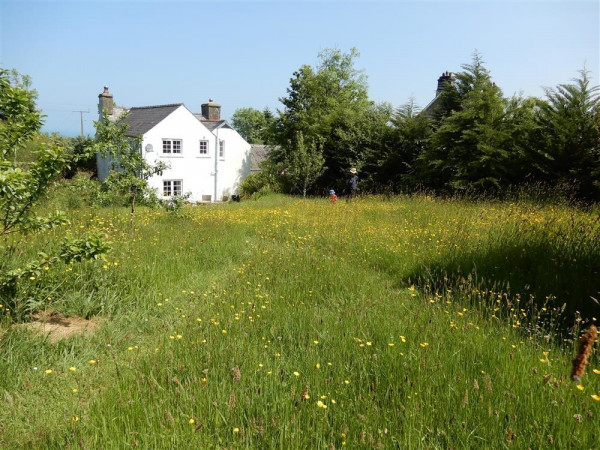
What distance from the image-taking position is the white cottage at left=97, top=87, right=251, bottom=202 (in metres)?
32.7

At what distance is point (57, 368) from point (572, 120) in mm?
14418

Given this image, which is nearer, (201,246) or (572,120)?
(201,246)

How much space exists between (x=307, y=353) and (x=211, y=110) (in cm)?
4011

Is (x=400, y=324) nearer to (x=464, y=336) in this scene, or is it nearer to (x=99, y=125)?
(x=464, y=336)

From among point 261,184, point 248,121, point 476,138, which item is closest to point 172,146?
point 261,184

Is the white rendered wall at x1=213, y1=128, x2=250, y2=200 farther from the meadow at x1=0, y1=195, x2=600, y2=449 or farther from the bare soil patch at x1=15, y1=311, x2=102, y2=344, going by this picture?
the bare soil patch at x1=15, y1=311, x2=102, y2=344

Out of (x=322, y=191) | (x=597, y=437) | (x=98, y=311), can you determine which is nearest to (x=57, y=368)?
(x=98, y=311)

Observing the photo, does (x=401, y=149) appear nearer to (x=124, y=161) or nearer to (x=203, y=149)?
(x=124, y=161)

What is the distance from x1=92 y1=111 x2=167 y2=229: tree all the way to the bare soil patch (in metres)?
5.23

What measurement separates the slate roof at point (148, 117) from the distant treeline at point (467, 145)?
1468cm

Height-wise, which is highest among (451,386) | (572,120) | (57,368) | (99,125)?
(572,120)

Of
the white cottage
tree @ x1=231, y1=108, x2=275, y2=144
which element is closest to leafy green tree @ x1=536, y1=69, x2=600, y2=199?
the white cottage

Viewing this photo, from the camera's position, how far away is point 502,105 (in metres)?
14.0

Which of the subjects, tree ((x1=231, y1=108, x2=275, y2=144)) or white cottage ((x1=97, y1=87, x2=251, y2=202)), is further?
tree ((x1=231, y1=108, x2=275, y2=144))
